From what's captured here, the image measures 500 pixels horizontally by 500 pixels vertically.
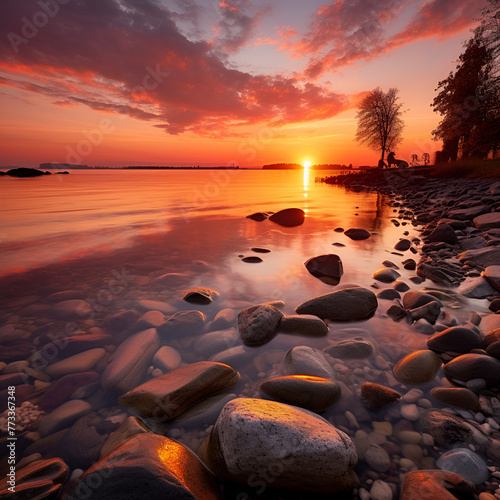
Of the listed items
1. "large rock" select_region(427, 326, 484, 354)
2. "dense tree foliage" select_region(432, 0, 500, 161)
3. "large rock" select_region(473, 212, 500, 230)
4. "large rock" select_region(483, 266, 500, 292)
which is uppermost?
"dense tree foliage" select_region(432, 0, 500, 161)

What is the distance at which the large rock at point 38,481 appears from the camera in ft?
5.62

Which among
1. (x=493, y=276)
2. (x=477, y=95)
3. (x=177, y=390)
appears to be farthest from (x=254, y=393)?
(x=477, y=95)

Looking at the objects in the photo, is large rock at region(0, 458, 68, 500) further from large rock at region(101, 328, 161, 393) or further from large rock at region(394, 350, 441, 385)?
large rock at region(394, 350, 441, 385)

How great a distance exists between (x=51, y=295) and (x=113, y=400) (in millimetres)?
3462

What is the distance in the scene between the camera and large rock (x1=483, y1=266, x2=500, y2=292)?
179 inches

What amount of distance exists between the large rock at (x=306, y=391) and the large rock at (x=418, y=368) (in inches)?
33.3

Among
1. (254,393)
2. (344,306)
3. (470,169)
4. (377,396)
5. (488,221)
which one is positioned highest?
(470,169)

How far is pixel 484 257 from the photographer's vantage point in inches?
225

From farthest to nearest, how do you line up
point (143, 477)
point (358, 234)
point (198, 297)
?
point (358, 234), point (198, 297), point (143, 477)

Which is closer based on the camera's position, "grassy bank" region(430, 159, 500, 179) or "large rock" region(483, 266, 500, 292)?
"large rock" region(483, 266, 500, 292)

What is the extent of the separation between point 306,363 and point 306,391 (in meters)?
0.47

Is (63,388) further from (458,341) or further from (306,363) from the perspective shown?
(458,341)

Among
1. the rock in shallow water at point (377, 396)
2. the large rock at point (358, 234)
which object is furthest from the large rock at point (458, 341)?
the large rock at point (358, 234)

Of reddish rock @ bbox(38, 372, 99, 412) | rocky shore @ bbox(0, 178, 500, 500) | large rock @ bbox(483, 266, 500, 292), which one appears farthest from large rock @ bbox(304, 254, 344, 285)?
reddish rock @ bbox(38, 372, 99, 412)
